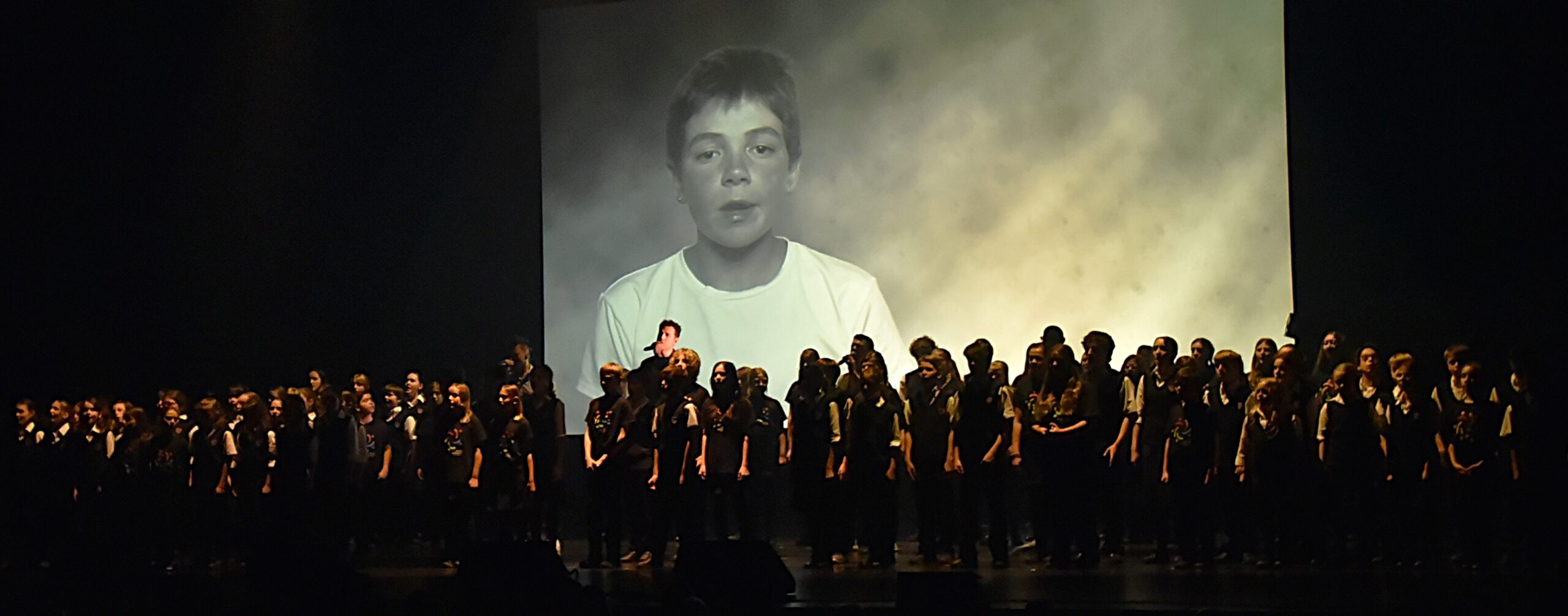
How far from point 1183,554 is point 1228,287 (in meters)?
2.46

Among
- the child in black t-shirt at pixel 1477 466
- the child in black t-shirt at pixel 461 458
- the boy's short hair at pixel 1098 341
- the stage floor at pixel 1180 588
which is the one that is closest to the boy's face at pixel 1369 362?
the child in black t-shirt at pixel 1477 466

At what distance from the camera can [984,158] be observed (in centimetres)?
1013

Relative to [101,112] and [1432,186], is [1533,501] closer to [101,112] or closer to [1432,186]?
[1432,186]

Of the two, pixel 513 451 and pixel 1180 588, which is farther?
pixel 513 451

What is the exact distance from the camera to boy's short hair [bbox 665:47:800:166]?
1066 centimetres

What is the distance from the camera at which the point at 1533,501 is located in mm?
7363

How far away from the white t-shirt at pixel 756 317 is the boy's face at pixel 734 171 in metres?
0.35

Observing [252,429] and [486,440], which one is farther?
[252,429]

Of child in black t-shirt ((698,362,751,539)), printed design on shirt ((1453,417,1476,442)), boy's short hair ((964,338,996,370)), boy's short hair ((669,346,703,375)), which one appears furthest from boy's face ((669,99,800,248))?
printed design on shirt ((1453,417,1476,442))

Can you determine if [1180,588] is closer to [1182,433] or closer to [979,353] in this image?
[1182,433]

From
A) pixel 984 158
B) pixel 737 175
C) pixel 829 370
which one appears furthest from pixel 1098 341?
pixel 737 175

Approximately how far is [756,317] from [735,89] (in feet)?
5.73

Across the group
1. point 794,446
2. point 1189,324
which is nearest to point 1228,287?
point 1189,324

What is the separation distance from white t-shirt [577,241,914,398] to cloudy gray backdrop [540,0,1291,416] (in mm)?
115
